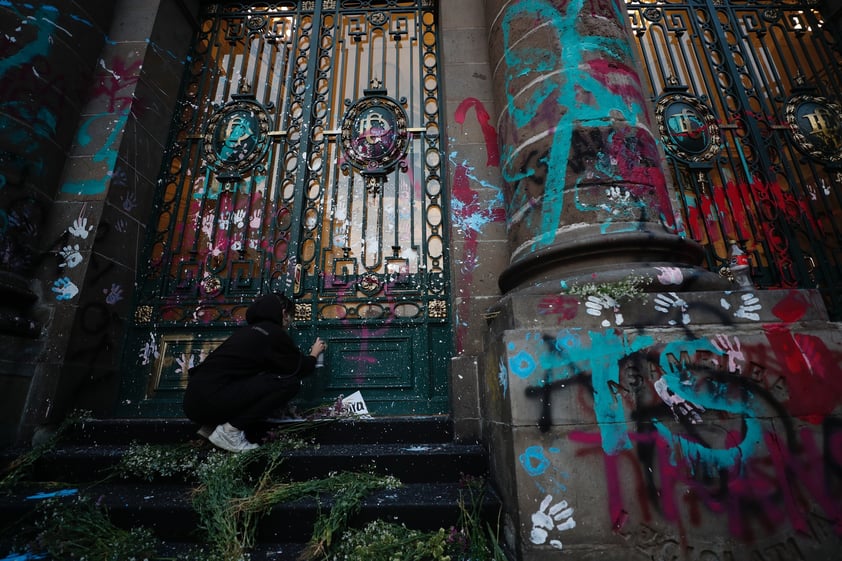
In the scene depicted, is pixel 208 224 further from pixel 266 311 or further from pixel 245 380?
pixel 245 380

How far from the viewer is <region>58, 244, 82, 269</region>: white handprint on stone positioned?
4344mm

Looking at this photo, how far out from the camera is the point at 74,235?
4.46 m

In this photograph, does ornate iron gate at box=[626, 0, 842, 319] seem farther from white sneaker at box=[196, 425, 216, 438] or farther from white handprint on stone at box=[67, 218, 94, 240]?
white handprint on stone at box=[67, 218, 94, 240]

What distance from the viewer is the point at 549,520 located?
223cm

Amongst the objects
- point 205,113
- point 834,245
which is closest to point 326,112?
point 205,113

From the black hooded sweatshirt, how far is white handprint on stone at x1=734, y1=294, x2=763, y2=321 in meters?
3.51

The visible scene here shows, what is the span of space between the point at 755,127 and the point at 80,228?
8853 millimetres

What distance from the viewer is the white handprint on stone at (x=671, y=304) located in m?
2.55

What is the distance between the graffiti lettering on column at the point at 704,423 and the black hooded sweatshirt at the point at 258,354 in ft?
7.56

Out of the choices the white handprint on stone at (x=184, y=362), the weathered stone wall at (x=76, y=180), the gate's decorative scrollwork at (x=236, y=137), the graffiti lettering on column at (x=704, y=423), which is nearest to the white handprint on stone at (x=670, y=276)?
the graffiti lettering on column at (x=704, y=423)

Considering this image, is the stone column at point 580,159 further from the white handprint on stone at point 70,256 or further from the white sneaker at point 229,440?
the white handprint on stone at point 70,256

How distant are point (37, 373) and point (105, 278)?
1157 mm

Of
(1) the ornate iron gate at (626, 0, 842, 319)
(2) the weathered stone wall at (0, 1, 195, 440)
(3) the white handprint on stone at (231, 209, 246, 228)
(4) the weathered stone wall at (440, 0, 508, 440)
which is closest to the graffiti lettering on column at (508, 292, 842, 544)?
(4) the weathered stone wall at (440, 0, 508, 440)

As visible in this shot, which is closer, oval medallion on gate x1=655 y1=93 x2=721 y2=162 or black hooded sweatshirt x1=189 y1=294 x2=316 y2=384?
black hooded sweatshirt x1=189 y1=294 x2=316 y2=384
